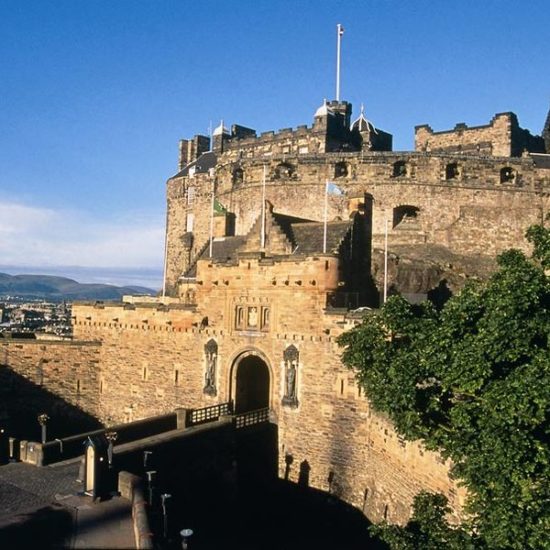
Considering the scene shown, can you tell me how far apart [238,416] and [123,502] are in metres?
7.33

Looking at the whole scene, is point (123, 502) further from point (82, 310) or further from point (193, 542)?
point (82, 310)

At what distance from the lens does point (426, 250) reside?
33469mm

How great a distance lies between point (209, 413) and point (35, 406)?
32.1ft

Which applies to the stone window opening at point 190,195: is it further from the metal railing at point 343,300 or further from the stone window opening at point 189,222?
the metal railing at point 343,300

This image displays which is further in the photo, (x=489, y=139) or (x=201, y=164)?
(x=201, y=164)

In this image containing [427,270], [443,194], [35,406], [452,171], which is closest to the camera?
[35,406]

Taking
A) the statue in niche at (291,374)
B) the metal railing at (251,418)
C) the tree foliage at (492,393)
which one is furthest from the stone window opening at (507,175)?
the tree foliage at (492,393)

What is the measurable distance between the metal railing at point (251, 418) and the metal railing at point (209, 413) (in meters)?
1.16

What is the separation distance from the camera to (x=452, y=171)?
→ 34812 millimetres

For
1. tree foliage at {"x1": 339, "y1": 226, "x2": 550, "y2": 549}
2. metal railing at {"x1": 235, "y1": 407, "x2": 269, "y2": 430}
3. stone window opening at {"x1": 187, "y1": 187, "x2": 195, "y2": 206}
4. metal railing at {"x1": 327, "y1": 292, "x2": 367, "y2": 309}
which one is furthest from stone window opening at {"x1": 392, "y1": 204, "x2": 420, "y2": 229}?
tree foliage at {"x1": 339, "y1": 226, "x2": 550, "y2": 549}

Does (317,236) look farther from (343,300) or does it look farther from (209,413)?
(209,413)

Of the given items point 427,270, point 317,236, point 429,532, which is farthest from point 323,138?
point 429,532

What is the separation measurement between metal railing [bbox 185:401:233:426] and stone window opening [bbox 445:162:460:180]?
18.2 meters

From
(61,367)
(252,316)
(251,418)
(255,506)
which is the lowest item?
(255,506)
